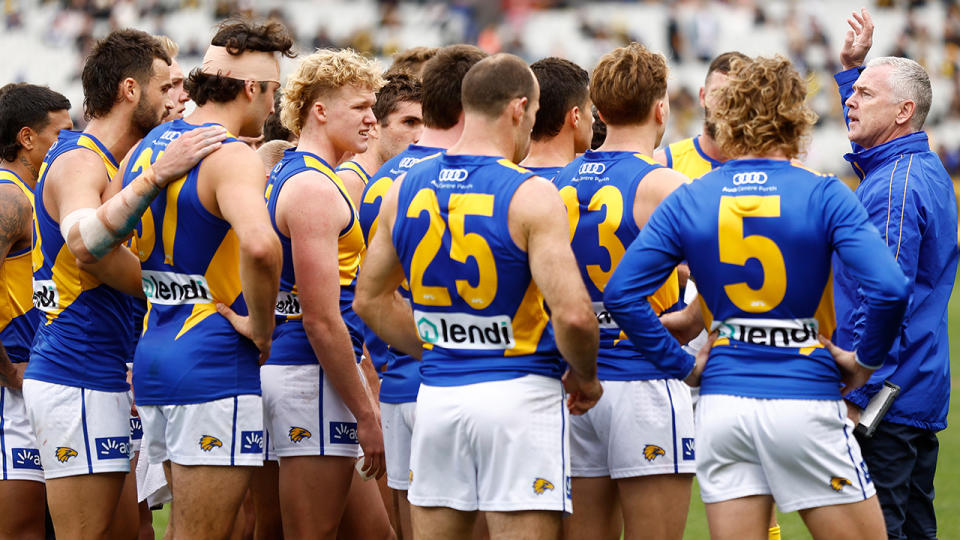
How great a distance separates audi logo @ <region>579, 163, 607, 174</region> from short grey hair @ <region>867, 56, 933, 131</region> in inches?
65.1

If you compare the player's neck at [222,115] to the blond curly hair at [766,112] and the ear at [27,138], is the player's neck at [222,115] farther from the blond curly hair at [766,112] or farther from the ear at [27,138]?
the blond curly hair at [766,112]

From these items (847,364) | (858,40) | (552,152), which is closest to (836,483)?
(847,364)

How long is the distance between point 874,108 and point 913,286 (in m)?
0.94

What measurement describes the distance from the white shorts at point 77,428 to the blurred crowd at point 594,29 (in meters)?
28.3

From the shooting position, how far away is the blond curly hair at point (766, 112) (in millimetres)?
4266

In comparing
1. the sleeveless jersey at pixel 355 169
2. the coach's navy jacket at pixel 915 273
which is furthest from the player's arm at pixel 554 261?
the sleeveless jersey at pixel 355 169

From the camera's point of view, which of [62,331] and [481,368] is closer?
[481,368]

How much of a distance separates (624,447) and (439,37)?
3068 centimetres

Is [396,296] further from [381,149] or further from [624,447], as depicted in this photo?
[381,149]

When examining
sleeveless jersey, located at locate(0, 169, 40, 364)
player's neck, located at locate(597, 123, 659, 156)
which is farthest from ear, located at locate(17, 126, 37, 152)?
player's neck, located at locate(597, 123, 659, 156)

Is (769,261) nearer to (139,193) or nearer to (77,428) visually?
(139,193)

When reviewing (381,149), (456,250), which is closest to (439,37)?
(381,149)

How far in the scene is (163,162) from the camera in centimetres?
465

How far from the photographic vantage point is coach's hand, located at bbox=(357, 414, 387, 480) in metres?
5.19
